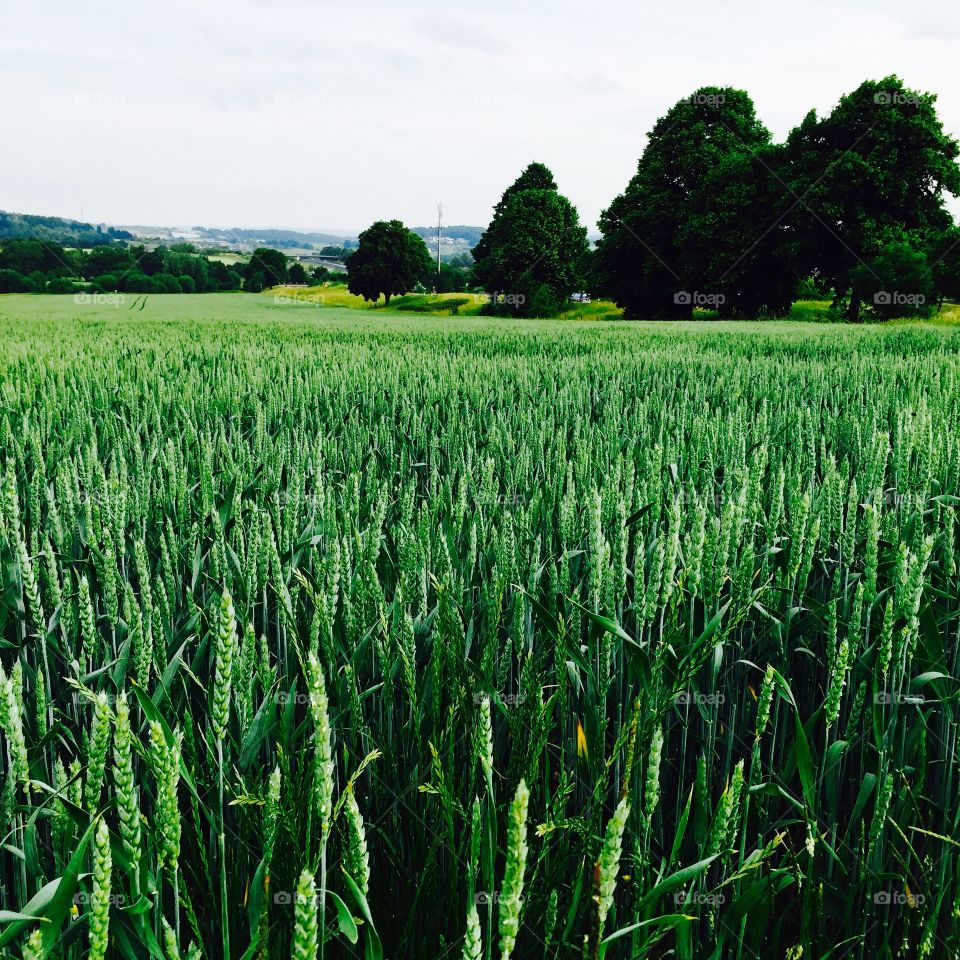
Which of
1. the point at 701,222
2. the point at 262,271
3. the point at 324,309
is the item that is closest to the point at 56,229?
the point at 262,271

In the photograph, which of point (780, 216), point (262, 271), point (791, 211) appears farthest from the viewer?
point (262, 271)

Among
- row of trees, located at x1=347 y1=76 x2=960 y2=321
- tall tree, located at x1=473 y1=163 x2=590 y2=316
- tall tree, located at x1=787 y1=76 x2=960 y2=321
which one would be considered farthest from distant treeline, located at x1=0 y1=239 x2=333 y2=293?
tall tree, located at x1=787 y1=76 x2=960 y2=321

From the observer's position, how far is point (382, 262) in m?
57.2

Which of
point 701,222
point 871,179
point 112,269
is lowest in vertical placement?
point 112,269

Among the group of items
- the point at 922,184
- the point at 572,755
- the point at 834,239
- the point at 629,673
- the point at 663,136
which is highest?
the point at 663,136

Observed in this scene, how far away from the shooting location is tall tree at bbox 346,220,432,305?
188ft

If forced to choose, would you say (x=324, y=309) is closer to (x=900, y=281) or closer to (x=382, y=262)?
(x=382, y=262)

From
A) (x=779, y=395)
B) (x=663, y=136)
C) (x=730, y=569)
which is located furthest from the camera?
(x=663, y=136)

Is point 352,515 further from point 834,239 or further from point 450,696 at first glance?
point 834,239

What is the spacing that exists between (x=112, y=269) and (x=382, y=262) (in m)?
19.5

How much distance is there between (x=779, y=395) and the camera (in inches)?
220

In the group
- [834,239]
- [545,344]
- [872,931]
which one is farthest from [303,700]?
[834,239]

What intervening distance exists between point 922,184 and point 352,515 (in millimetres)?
34992

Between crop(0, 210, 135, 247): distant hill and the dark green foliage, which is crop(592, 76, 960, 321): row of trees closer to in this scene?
the dark green foliage
